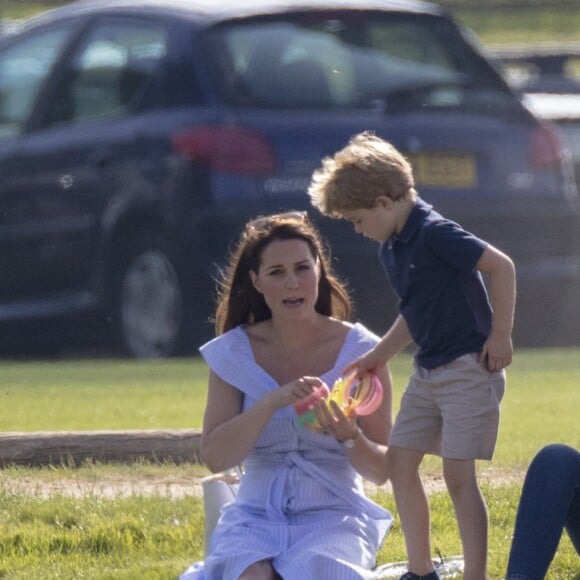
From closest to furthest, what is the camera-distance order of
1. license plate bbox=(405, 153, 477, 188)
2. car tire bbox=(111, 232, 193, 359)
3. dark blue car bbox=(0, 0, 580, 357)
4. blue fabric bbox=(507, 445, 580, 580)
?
blue fabric bbox=(507, 445, 580, 580), dark blue car bbox=(0, 0, 580, 357), car tire bbox=(111, 232, 193, 359), license plate bbox=(405, 153, 477, 188)

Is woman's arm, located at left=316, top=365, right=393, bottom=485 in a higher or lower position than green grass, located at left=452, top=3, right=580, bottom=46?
lower

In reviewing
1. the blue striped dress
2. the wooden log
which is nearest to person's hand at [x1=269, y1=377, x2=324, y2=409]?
the blue striped dress

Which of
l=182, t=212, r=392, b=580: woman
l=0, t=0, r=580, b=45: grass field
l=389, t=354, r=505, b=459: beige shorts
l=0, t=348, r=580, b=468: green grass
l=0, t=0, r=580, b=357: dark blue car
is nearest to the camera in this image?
l=182, t=212, r=392, b=580: woman

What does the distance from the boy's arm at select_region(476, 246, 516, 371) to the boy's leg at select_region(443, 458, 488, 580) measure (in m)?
0.27

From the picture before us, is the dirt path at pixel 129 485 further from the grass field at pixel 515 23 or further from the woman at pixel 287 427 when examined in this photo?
the grass field at pixel 515 23

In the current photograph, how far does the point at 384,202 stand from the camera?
14.9ft

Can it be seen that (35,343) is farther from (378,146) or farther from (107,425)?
(378,146)

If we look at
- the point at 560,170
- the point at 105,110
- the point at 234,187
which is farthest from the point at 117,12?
the point at 560,170

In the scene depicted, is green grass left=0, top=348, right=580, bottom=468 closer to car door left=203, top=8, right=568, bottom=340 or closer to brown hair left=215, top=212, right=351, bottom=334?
car door left=203, top=8, right=568, bottom=340

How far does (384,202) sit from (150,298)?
4276 mm

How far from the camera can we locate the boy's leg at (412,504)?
4.60m

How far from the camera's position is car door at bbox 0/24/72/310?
904 centimetres

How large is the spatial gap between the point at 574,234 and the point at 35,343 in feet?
8.68

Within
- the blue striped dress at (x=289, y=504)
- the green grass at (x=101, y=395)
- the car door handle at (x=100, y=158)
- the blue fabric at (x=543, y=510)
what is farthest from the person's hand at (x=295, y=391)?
the car door handle at (x=100, y=158)
